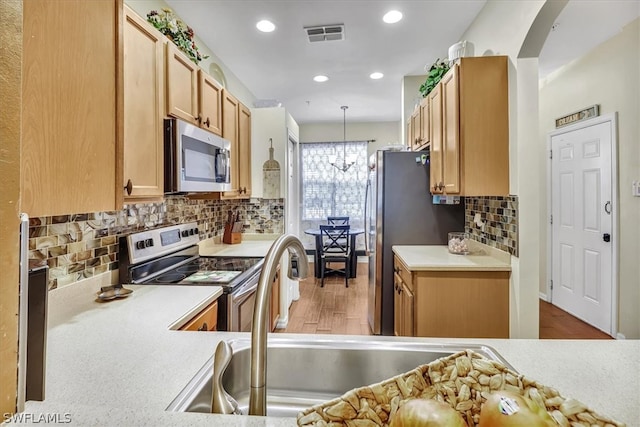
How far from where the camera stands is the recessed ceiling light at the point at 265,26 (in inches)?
105

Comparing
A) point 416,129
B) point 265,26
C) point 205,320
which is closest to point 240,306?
point 205,320

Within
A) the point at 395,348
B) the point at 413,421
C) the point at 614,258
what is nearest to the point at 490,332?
the point at 395,348

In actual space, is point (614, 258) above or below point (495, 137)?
below

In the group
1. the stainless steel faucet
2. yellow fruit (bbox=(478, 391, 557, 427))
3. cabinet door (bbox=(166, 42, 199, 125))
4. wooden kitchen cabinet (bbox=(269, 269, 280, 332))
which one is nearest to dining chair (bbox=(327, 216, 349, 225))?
wooden kitchen cabinet (bbox=(269, 269, 280, 332))

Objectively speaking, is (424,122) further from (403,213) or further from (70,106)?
(70,106)

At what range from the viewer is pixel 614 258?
2.89m

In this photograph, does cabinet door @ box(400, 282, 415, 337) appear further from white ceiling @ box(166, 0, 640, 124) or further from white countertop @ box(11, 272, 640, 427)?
white ceiling @ box(166, 0, 640, 124)

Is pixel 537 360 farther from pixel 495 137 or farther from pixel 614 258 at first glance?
pixel 614 258

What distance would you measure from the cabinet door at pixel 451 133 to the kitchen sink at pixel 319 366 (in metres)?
1.49

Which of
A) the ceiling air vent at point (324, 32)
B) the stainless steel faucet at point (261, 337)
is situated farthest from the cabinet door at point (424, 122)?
the stainless steel faucet at point (261, 337)

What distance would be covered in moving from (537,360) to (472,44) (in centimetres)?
251

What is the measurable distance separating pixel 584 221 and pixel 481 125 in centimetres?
210

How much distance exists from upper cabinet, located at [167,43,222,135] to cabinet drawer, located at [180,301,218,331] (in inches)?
43.2

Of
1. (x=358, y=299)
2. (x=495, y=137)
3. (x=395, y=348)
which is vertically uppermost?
(x=495, y=137)
